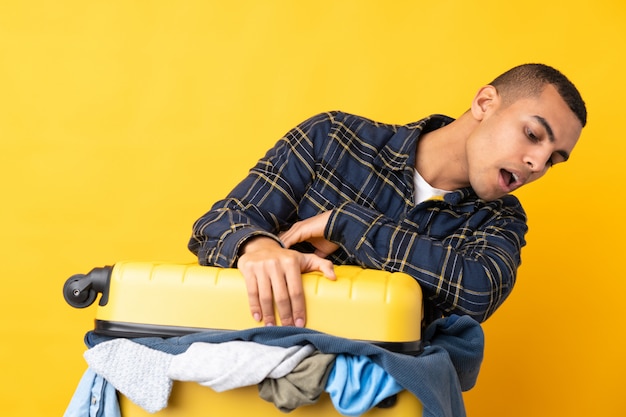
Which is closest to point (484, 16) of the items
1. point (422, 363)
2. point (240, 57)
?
point (240, 57)

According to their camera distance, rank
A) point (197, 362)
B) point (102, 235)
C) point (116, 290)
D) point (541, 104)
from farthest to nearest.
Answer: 1. point (102, 235)
2. point (541, 104)
3. point (116, 290)
4. point (197, 362)

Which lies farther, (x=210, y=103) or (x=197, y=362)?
(x=210, y=103)

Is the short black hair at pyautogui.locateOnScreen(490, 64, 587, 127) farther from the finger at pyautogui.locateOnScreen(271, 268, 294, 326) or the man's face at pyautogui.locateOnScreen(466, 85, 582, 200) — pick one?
the finger at pyautogui.locateOnScreen(271, 268, 294, 326)

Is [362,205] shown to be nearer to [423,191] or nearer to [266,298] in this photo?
[423,191]

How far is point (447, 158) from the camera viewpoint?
1.83 metres

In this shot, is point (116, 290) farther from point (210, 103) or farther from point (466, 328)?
point (210, 103)

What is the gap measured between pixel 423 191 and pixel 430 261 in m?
0.38

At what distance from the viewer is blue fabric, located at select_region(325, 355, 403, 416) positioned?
1.22m

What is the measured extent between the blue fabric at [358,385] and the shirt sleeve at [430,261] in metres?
0.28

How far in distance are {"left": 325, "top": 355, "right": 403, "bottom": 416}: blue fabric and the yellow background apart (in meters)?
1.55

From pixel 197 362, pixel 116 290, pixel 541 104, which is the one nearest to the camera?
pixel 197 362

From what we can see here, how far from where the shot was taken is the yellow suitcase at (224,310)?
1.26 m

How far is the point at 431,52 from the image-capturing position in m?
2.73

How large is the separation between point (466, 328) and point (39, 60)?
189 centimetres
